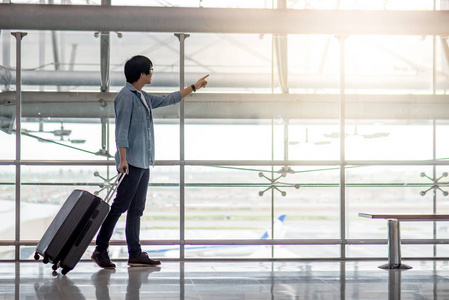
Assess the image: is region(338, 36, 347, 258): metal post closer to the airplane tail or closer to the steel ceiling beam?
the steel ceiling beam

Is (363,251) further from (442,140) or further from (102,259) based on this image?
(102,259)

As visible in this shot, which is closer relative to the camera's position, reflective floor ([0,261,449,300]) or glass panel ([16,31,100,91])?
reflective floor ([0,261,449,300])

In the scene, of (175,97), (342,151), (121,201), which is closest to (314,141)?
(342,151)

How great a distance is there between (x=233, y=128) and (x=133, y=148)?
1325mm

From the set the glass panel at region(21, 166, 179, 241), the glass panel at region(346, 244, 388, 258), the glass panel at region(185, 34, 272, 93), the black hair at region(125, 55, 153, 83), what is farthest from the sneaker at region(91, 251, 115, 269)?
the glass panel at region(346, 244, 388, 258)

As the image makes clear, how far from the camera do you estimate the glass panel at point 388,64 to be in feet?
20.3

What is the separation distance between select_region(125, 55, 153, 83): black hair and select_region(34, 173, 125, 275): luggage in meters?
1.00

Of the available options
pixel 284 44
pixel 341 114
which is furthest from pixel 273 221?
pixel 284 44

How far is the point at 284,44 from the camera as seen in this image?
608 cm

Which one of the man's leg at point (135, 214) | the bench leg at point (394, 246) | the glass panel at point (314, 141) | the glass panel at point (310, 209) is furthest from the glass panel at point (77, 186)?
the bench leg at point (394, 246)

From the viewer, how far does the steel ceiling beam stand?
5969mm

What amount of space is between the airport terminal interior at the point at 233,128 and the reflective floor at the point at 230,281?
1.52 feet

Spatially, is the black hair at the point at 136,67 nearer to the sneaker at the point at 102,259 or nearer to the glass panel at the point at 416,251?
the sneaker at the point at 102,259

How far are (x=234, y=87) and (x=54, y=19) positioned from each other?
1.70 m
